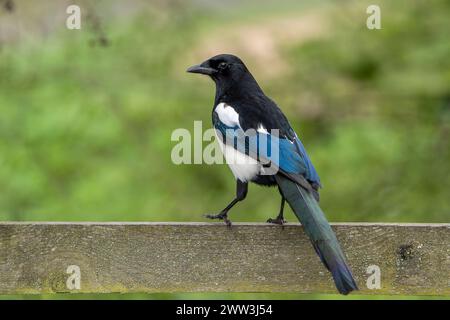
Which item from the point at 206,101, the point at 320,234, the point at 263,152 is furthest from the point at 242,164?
the point at 206,101

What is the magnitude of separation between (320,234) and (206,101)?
2300 mm

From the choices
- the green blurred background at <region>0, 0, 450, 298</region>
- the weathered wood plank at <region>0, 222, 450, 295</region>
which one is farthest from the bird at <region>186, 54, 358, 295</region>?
the green blurred background at <region>0, 0, 450, 298</region>

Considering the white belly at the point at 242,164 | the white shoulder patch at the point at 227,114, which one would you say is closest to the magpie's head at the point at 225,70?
the white shoulder patch at the point at 227,114

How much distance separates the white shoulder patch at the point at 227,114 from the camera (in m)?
3.42

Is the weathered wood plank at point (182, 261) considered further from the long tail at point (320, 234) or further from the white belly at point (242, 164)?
the white belly at point (242, 164)

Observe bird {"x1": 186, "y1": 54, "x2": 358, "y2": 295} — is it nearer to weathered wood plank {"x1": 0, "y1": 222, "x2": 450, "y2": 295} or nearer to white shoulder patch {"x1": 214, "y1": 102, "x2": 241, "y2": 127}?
white shoulder patch {"x1": 214, "y1": 102, "x2": 241, "y2": 127}

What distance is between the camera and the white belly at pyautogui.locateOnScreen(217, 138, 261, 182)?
3311mm

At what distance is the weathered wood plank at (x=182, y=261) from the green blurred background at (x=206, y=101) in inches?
52.4

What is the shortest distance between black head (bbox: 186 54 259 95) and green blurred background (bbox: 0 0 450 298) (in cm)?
77

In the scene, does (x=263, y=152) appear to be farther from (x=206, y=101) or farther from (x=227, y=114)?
(x=206, y=101)

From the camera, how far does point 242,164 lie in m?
3.34

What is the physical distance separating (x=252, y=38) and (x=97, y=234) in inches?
168

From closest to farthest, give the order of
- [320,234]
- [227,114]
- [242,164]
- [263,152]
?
[320,234]
[263,152]
[242,164]
[227,114]
